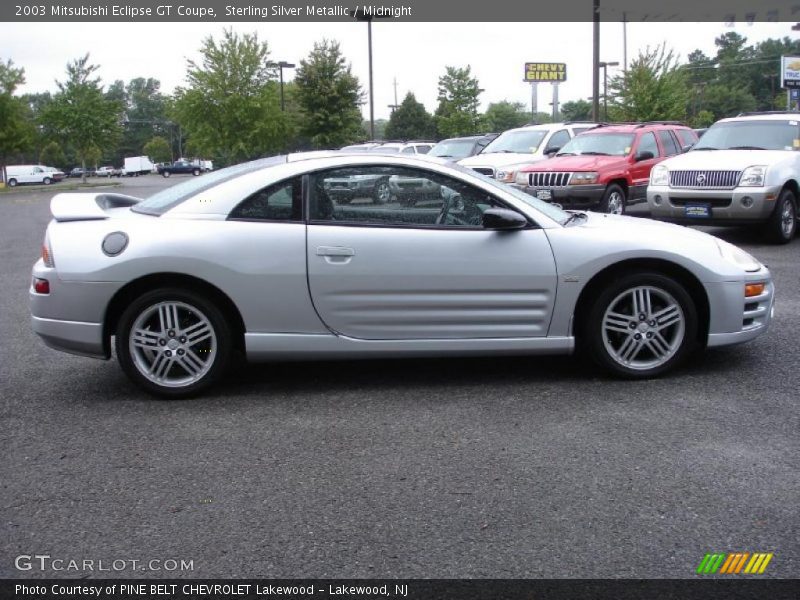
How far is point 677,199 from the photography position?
11.7m

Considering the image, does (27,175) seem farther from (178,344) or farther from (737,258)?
(737,258)

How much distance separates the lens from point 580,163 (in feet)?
46.1

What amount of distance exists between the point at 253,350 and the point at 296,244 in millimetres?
696

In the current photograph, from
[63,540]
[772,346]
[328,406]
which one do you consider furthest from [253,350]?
[772,346]

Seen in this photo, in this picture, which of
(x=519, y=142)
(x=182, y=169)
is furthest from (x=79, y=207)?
(x=182, y=169)

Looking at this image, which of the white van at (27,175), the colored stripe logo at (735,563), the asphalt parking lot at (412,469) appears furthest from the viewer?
the white van at (27,175)

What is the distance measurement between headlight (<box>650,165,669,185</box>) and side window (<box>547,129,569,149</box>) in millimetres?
5472

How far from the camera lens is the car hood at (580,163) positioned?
13836 mm

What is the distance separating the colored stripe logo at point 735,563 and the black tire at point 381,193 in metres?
2.93

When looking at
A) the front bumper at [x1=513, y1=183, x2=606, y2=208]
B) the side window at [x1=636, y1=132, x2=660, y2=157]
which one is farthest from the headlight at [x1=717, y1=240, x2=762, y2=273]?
the side window at [x1=636, y1=132, x2=660, y2=157]

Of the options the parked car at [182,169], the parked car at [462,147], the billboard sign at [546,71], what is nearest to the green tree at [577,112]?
the billboard sign at [546,71]

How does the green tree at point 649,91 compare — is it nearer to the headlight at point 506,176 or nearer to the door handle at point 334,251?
the headlight at point 506,176

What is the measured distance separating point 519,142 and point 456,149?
13.0ft

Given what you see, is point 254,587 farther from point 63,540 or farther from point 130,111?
point 130,111
